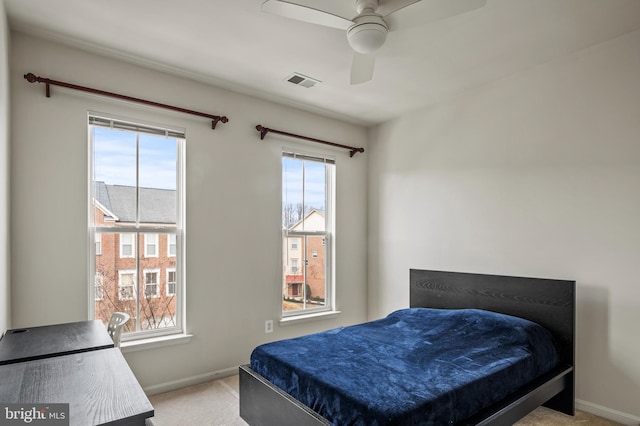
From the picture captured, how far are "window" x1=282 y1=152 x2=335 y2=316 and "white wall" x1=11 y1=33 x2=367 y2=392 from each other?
14cm

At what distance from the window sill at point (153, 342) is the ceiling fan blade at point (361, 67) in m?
2.44

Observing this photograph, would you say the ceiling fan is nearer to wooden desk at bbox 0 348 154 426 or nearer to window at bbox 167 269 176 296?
wooden desk at bbox 0 348 154 426

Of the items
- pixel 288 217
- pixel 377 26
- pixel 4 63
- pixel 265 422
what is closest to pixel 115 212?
pixel 4 63

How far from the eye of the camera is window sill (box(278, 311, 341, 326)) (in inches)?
151

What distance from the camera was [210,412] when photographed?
9.02ft

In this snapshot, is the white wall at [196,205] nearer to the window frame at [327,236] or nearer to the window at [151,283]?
the window frame at [327,236]

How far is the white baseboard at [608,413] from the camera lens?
2.59 m

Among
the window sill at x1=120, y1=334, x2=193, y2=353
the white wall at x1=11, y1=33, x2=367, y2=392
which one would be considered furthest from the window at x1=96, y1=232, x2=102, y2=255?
the window sill at x1=120, y1=334, x2=193, y2=353

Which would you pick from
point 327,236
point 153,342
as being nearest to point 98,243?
point 153,342

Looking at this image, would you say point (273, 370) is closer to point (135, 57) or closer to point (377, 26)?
point (377, 26)

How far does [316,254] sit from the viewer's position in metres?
4.28

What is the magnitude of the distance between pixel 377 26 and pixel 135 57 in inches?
75.6

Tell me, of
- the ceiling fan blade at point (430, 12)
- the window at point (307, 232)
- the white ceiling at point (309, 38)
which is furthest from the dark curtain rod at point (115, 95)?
the ceiling fan blade at point (430, 12)

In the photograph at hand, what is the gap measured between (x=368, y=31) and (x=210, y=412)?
2721 millimetres
